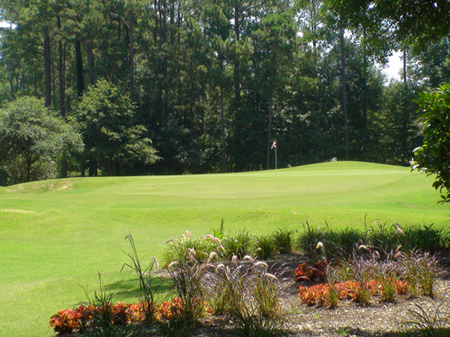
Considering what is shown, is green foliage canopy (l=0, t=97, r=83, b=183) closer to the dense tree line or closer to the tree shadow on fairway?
the dense tree line

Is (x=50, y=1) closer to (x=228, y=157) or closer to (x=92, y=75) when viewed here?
(x=92, y=75)

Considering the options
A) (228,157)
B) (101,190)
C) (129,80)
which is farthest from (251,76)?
(101,190)

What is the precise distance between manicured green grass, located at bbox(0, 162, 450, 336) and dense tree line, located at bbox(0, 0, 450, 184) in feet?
86.0

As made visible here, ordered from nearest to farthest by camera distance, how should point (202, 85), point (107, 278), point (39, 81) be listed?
point (107, 278) → point (202, 85) → point (39, 81)

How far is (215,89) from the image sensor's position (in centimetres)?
4912

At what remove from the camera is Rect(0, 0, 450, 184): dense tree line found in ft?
151

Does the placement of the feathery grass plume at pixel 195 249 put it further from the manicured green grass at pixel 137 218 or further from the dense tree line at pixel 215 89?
the dense tree line at pixel 215 89

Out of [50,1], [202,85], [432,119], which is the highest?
[50,1]

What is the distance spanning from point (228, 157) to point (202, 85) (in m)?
9.56

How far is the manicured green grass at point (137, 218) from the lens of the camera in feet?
22.2

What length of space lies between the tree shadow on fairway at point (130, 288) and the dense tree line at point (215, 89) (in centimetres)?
3613

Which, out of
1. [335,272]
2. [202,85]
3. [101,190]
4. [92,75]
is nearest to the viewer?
[335,272]

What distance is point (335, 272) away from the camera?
6.16m

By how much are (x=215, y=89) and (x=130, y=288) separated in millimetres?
43557
